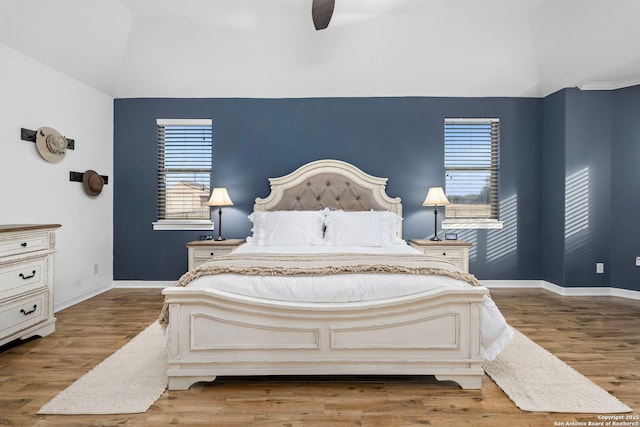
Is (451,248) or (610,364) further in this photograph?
(451,248)

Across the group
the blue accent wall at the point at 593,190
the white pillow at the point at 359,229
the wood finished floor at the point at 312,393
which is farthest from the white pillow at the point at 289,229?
the blue accent wall at the point at 593,190

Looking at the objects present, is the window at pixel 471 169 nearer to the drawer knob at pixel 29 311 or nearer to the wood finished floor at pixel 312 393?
the wood finished floor at pixel 312 393

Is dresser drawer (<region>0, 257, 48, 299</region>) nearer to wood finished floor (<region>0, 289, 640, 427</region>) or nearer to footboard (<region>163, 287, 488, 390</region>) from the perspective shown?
wood finished floor (<region>0, 289, 640, 427</region>)

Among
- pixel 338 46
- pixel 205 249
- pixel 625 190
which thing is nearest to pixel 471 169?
pixel 625 190

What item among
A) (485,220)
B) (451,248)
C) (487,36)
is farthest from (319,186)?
(487,36)

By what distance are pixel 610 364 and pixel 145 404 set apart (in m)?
2.99

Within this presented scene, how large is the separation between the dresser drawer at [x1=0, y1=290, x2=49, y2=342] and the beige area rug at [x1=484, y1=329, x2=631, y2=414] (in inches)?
135

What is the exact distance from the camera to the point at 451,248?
427 cm

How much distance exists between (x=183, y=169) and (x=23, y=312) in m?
2.45

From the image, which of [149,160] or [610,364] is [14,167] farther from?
[610,364]

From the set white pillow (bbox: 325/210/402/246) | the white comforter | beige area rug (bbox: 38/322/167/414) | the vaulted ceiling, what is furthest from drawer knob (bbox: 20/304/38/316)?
white pillow (bbox: 325/210/402/246)

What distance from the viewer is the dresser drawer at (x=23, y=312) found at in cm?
274

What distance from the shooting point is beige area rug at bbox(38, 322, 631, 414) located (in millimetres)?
2021

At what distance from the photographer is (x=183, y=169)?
488 cm
